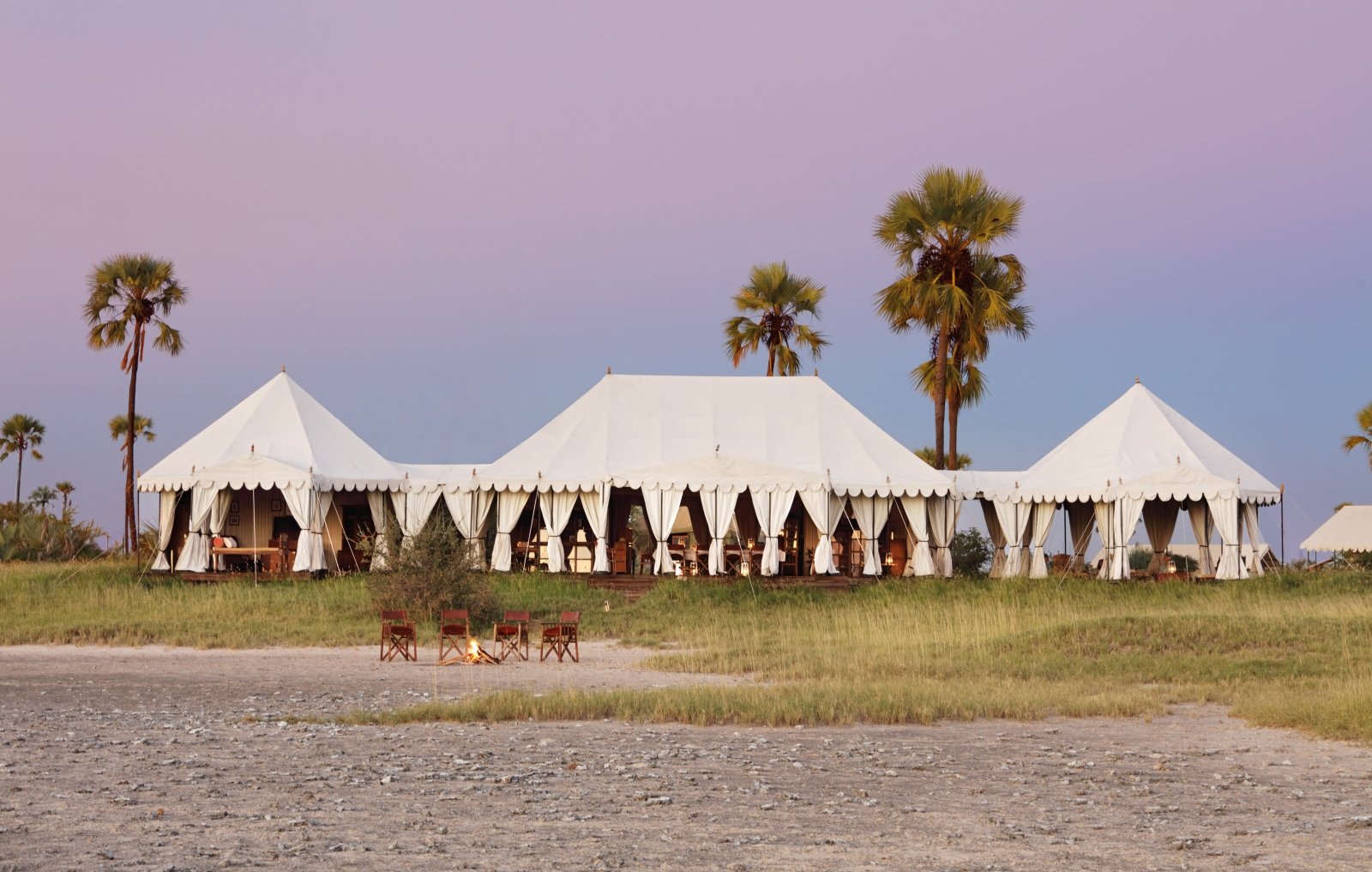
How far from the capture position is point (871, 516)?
25.0 meters

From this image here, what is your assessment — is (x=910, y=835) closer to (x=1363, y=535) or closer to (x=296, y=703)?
(x=296, y=703)

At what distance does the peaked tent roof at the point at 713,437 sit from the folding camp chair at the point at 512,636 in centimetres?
801

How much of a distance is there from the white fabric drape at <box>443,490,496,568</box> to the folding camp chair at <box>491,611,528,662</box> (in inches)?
348

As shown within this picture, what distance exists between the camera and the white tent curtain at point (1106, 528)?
25234 millimetres

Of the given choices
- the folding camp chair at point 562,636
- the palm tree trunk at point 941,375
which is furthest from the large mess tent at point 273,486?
the palm tree trunk at point 941,375

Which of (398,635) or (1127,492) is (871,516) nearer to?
(1127,492)

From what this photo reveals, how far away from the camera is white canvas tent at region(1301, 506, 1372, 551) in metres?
42.2

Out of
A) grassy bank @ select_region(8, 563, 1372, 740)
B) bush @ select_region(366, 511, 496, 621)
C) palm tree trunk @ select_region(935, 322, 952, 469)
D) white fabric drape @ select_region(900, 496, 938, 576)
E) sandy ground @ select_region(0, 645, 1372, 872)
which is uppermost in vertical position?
palm tree trunk @ select_region(935, 322, 952, 469)

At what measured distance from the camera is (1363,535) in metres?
42.8

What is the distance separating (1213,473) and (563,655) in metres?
15.1

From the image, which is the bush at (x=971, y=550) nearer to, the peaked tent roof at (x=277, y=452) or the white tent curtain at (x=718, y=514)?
the white tent curtain at (x=718, y=514)

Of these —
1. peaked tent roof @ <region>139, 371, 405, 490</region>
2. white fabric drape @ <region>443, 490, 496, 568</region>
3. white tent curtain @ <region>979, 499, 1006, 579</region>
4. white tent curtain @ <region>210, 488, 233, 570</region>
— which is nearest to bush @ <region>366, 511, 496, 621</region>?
white fabric drape @ <region>443, 490, 496, 568</region>

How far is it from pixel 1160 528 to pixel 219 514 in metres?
19.6

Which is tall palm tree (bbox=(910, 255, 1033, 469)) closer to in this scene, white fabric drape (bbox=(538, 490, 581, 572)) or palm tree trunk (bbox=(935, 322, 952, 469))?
palm tree trunk (bbox=(935, 322, 952, 469))
